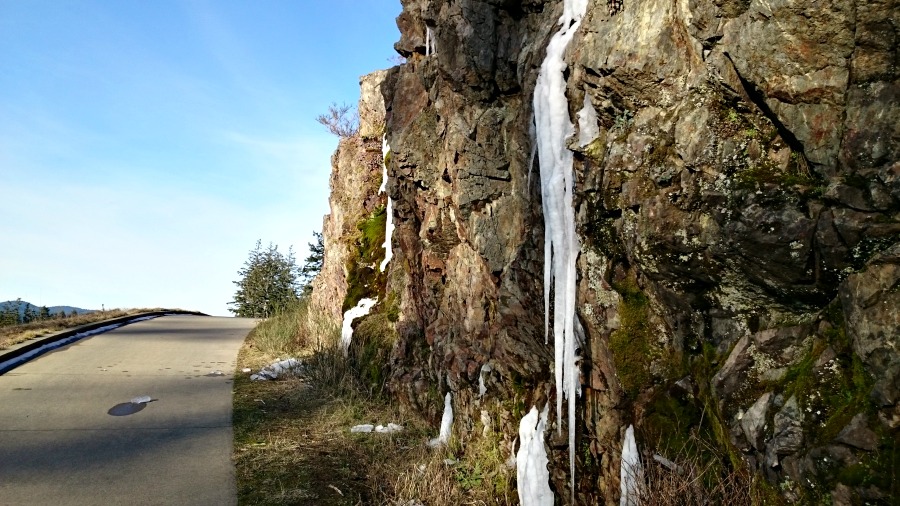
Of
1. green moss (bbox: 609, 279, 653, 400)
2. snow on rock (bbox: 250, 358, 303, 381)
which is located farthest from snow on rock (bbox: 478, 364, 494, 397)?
snow on rock (bbox: 250, 358, 303, 381)

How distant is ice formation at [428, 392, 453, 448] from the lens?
6363mm

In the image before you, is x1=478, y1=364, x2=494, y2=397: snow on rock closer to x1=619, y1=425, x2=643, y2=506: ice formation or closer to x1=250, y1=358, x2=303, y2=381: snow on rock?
x1=619, y1=425, x2=643, y2=506: ice formation

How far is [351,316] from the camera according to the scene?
982 centimetres

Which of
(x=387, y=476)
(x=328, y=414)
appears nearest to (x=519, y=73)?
(x=387, y=476)

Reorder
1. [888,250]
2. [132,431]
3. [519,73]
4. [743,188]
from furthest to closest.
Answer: [132,431] → [519,73] → [743,188] → [888,250]

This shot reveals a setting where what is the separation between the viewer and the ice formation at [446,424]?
6.36 metres

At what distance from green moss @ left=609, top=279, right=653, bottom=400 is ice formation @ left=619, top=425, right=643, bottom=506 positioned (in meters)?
0.29

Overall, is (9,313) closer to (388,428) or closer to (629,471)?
(388,428)

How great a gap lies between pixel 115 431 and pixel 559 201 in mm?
5253

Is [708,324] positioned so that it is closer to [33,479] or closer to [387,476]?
[387,476]

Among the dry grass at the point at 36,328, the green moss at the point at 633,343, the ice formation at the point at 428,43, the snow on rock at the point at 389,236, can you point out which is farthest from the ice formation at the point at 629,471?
the dry grass at the point at 36,328

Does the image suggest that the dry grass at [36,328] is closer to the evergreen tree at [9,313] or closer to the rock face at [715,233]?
the rock face at [715,233]

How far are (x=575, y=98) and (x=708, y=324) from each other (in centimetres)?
187

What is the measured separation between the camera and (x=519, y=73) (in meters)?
5.44
